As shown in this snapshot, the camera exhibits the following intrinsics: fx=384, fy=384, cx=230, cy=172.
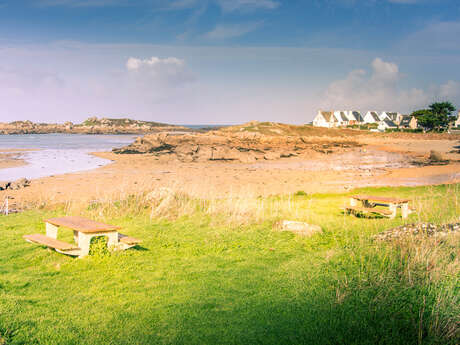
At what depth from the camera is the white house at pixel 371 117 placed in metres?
113

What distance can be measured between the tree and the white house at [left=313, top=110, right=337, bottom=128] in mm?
28561

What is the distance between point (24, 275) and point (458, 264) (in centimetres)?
731

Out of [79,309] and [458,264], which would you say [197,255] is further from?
[458,264]

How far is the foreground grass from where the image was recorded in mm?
4738

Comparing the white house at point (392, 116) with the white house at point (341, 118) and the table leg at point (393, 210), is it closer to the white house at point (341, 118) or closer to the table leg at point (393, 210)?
the white house at point (341, 118)

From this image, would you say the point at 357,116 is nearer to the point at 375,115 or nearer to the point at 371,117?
the point at 371,117

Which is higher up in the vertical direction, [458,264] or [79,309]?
[458,264]

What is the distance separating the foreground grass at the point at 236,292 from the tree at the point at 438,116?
7536 centimetres

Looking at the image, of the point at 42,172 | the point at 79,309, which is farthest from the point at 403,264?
the point at 42,172

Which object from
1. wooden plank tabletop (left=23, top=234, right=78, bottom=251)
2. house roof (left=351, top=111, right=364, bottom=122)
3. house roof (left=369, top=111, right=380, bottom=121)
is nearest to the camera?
wooden plank tabletop (left=23, top=234, right=78, bottom=251)

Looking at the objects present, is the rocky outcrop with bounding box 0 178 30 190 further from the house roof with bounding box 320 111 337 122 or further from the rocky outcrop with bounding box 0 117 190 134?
the rocky outcrop with bounding box 0 117 190 134

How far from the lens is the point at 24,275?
6.81m

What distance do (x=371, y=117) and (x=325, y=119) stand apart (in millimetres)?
19457

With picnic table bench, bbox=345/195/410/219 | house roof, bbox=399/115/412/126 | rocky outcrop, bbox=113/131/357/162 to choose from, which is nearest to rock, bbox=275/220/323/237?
picnic table bench, bbox=345/195/410/219
